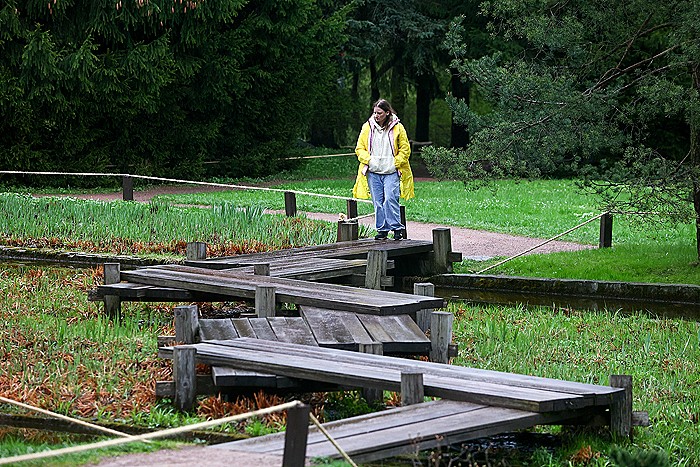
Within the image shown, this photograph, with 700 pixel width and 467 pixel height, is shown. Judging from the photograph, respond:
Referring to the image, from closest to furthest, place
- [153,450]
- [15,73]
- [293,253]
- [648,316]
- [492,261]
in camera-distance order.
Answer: [153,450], [648,316], [293,253], [492,261], [15,73]

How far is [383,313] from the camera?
9586 mm

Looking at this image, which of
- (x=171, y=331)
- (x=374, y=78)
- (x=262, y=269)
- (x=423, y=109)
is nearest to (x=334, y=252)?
(x=262, y=269)

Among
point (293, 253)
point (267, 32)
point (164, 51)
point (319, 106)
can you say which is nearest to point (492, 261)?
point (293, 253)

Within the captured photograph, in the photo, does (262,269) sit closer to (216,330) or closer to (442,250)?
(216,330)

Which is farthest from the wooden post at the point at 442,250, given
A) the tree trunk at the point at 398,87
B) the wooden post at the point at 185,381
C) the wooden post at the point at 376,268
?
the tree trunk at the point at 398,87

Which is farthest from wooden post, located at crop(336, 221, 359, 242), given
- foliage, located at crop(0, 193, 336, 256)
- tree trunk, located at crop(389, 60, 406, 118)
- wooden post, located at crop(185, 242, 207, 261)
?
tree trunk, located at crop(389, 60, 406, 118)

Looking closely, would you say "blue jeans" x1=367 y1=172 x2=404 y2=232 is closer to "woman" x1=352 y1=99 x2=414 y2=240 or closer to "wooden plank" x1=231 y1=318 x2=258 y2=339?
"woman" x1=352 y1=99 x2=414 y2=240

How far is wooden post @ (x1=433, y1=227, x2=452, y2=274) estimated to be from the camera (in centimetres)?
1424

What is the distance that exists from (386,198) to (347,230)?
0.74m

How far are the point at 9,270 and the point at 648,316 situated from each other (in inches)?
310

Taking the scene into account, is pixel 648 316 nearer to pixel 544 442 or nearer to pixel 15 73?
pixel 544 442

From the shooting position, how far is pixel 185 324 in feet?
29.3

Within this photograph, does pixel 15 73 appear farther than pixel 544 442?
Yes

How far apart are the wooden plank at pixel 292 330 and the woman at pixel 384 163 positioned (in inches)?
199
